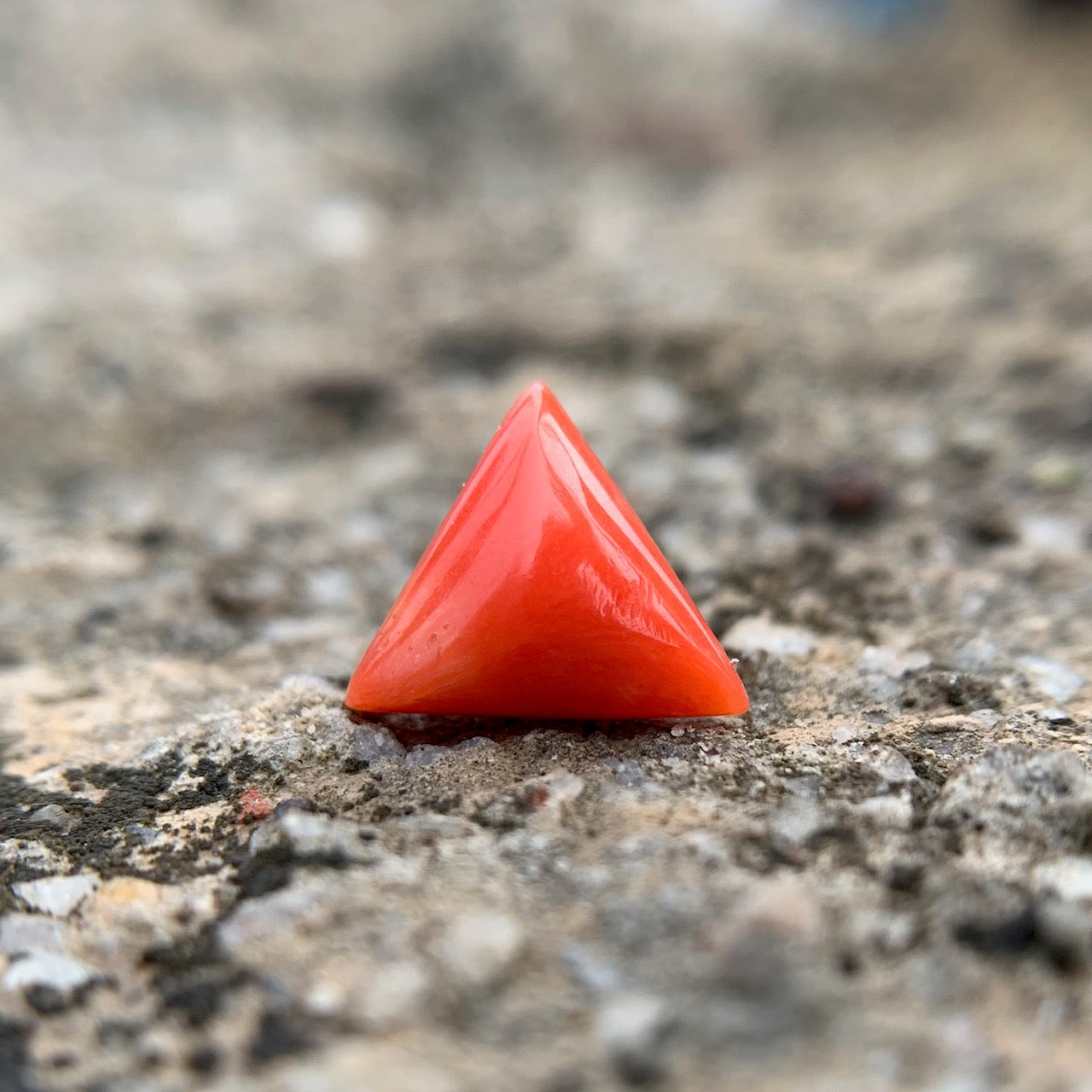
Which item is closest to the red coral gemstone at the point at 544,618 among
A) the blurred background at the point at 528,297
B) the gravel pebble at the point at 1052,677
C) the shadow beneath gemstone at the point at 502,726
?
the shadow beneath gemstone at the point at 502,726

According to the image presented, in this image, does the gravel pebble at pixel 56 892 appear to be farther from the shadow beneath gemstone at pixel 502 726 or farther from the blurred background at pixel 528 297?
the blurred background at pixel 528 297

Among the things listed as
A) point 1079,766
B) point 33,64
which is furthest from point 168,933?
point 33,64

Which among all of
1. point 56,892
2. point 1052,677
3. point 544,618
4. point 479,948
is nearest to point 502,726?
point 544,618

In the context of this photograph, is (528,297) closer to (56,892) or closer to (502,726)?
(502,726)

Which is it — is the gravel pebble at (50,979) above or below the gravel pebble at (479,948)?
below

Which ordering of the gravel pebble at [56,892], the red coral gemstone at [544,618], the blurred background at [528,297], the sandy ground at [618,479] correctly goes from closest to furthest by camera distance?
the sandy ground at [618,479] → the gravel pebble at [56,892] → the red coral gemstone at [544,618] → the blurred background at [528,297]

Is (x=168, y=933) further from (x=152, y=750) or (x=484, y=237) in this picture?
(x=484, y=237)
